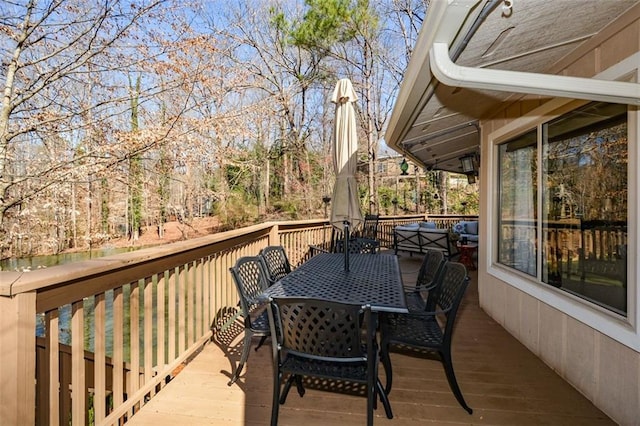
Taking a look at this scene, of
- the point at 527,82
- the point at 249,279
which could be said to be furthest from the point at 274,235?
the point at 527,82

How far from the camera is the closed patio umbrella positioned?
3.46 metres

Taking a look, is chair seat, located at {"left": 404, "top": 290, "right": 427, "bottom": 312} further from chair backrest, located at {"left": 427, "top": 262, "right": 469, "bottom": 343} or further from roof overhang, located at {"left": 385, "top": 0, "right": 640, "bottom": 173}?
roof overhang, located at {"left": 385, "top": 0, "right": 640, "bottom": 173}

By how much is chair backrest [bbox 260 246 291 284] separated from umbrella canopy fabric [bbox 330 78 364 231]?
70 cm

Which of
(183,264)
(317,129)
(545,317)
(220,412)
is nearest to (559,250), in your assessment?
(545,317)

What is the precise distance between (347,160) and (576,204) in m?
1.96

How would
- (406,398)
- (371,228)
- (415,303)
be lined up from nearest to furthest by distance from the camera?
1. (406,398)
2. (415,303)
3. (371,228)

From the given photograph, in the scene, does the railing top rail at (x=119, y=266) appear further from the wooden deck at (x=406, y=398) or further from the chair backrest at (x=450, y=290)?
the chair backrest at (x=450, y=290)

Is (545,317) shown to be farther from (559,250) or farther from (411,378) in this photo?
(411,378)

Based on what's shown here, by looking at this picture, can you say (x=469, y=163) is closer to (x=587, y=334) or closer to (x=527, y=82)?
Result: (x=587, y=334)

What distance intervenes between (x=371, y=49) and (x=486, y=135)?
10160 millimetres

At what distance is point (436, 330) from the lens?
2.52m

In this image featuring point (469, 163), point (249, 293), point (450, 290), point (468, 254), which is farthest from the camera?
point (468, 254)

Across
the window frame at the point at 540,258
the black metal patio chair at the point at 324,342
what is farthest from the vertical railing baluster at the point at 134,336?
the window frame at the point at 540,258

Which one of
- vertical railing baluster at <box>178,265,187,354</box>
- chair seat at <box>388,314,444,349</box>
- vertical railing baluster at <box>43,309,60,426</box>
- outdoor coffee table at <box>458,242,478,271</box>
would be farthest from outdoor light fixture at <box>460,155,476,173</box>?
vertical railing baluster at <box>43,309,60,426</box>
